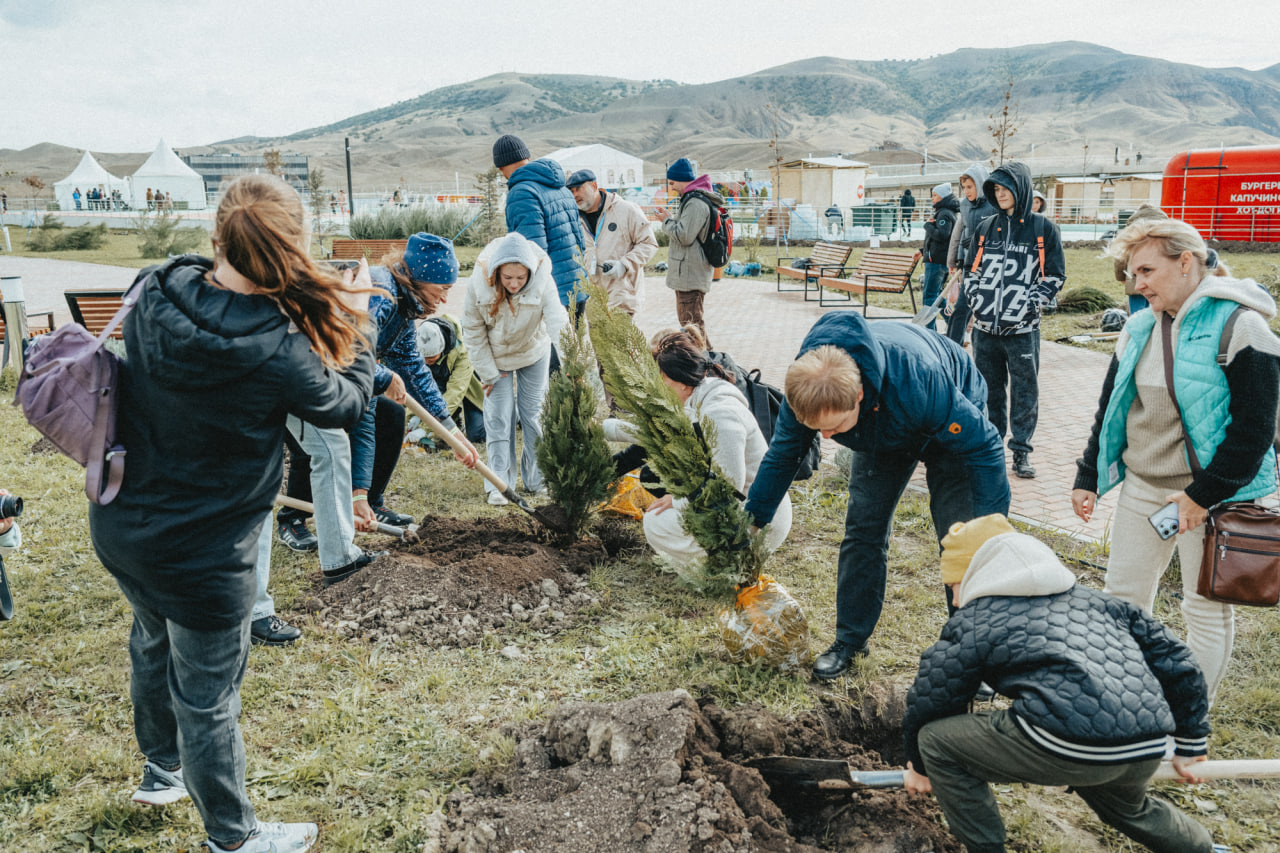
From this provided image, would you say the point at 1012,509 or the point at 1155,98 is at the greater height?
the point at 1155,98

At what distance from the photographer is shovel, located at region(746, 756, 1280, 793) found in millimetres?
2383

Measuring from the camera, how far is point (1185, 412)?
2881 mm

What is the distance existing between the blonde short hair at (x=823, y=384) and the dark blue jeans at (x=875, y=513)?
0.65 m

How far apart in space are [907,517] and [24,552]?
5.25m

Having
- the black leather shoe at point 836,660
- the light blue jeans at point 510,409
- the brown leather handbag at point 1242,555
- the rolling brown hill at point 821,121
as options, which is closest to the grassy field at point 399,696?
the black leather shoe at point 836,660

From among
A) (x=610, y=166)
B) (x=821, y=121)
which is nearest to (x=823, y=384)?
(x=610, y=166)

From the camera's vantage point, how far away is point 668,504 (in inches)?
161

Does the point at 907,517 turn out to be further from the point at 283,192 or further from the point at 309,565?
the point at 283,192

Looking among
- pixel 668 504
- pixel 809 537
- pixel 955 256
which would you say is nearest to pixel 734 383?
pixel 668 504

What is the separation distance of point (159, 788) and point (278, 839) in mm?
503

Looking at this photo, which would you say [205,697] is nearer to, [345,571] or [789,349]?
[345,571]

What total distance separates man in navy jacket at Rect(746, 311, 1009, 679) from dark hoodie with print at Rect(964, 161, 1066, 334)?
267cm

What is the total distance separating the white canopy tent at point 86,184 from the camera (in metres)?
47.1

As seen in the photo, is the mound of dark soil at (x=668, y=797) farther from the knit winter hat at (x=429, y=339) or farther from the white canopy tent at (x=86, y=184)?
the white canopy tent at (x=86, y=184)
